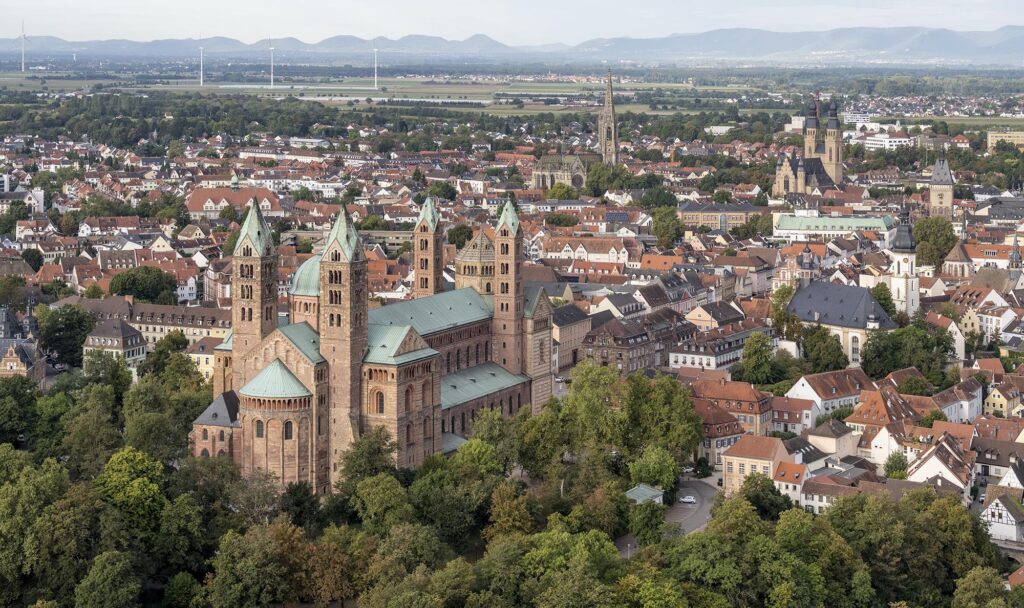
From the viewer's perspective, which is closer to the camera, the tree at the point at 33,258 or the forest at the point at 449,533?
the forest at the point at 449,533

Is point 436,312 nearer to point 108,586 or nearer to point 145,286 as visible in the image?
point 108,586

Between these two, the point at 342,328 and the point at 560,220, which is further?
the point at 560,220

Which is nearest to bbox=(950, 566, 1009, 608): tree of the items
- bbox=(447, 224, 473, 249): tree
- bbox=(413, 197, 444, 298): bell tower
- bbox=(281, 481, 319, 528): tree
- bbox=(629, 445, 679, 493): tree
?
bbox=(629, 445, 679, 493): tree

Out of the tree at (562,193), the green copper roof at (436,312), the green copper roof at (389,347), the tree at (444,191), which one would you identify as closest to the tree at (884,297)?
the green copper roof at (436,312)

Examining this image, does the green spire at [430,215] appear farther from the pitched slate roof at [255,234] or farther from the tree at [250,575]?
the tree at [250,575]

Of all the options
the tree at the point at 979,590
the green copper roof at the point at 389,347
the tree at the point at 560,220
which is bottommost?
the tree at the point at 979,590

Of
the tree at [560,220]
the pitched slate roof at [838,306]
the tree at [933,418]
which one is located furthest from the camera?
the tree at [560,220]

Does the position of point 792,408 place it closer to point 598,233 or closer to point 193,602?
point 193,602

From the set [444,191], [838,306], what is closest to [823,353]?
[838,306]
